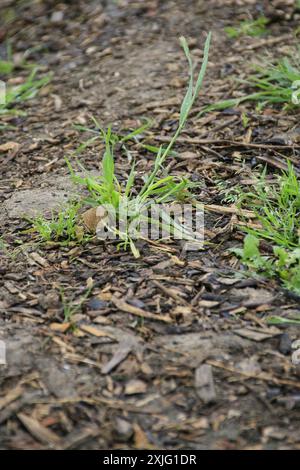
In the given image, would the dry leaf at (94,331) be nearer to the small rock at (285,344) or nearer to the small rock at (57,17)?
the small rock at (285,344)

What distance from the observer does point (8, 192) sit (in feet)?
10.0

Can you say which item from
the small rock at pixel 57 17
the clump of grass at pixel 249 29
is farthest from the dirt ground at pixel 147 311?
the small rock at pixel 57 17

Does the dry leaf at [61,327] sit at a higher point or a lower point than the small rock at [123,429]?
higher

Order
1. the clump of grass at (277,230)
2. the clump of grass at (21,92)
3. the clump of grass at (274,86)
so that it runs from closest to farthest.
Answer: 1. the clump of grass at (277,230)
2. the clump of grass at (274,86)
3. the clump of grass at (21,92)

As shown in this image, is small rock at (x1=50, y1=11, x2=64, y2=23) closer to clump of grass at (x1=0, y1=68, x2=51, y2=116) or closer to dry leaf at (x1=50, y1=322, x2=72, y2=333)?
clump of grass at (x1=0, y1=68, x2=51, y2=116)

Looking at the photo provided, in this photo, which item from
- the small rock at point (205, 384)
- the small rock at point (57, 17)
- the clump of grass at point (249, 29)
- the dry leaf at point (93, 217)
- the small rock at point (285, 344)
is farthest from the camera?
the small rock at point (57, 17)

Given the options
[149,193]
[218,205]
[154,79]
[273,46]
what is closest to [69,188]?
[149,193]

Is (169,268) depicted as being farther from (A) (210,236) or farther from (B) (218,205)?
(B) (218,205)

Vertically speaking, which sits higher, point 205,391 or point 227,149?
point 227,149

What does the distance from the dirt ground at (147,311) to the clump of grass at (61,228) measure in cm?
6

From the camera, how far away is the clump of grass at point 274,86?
11.2 feet

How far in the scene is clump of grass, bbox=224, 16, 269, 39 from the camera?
410 centimetres

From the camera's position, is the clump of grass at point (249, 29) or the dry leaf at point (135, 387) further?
the clump of grass at point (249, 29)

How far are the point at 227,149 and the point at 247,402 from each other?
1559mm
